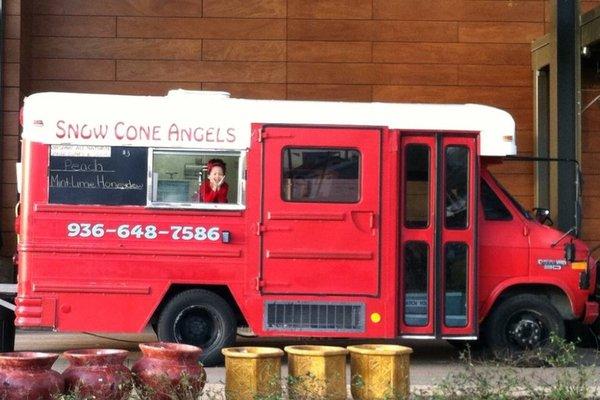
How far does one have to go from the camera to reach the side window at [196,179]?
12539mm

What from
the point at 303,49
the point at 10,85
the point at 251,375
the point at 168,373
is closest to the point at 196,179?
the point at 251,375

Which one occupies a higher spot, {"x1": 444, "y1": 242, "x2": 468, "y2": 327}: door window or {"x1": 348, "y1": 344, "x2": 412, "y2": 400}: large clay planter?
{"x1": 444, "y1": 242, "x2": 468, "y2": 327}: door window

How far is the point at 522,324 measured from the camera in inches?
513

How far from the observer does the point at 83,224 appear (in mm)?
12438

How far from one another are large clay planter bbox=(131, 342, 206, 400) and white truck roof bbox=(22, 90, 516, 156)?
3.91 meters

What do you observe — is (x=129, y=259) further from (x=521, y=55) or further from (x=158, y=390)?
(x=521, y=55)

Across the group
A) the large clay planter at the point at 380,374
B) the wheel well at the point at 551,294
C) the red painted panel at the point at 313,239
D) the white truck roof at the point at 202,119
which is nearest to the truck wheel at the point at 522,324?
the wheel well at the point at 551,294

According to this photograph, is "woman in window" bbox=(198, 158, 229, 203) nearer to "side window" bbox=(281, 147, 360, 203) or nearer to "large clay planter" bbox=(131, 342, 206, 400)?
"side window" bbox=(281, 147, 360, 203)

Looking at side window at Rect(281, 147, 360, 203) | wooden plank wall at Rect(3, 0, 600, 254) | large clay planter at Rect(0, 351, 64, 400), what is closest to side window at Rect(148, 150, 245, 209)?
side window at Rect(281, 147, 360, 203)

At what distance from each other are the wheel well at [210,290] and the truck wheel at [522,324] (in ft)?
9.03

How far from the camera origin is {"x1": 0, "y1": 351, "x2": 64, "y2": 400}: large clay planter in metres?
8.38

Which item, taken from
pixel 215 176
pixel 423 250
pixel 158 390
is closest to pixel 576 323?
pixel 423 250

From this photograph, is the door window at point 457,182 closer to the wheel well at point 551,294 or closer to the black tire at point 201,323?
the wheel well at point 551,294

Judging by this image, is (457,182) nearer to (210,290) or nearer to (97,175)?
(210,290)
